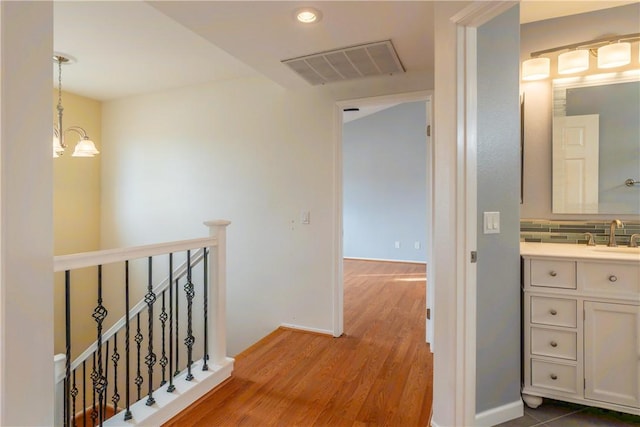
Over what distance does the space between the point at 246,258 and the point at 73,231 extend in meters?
2.37

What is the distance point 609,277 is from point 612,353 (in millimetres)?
403

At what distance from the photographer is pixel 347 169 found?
6.96 meters

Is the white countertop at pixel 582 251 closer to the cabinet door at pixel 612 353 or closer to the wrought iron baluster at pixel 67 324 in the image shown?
the cabinet door at pixel 612 353

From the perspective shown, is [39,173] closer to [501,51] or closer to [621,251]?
[501,51]

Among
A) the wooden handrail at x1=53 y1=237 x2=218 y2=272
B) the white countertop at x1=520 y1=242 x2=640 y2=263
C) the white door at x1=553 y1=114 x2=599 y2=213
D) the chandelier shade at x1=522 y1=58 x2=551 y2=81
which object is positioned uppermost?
the chandelier shade at x1=522 y1=58 x2=551 y2=81

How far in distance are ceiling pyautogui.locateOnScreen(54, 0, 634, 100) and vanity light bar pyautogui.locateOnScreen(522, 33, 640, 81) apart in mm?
248

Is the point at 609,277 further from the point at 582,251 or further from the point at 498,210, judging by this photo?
the point at 498,210

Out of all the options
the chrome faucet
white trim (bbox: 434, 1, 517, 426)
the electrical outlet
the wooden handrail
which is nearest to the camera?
the wooden handrail

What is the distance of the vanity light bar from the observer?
2.06 metres

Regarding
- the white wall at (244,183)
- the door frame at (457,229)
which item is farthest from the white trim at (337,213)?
the door frame at (457,229)

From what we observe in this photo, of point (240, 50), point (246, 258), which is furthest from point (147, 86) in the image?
point (246, 258)

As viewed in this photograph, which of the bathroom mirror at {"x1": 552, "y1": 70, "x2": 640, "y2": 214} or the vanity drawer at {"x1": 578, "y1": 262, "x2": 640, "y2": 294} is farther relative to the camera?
the bathroom mirror at {"x1": 552, "y1": 70, "x2": 640, "y2": 214}

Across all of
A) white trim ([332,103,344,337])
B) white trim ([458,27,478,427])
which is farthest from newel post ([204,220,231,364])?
white trim ([458,27,478,427])

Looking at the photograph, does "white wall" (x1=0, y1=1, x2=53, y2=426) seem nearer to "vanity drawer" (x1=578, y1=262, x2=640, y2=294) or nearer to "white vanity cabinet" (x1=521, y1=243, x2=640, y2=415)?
"white vanity cabinet" (x1=521, y1=243, x2=640, y2=415)
